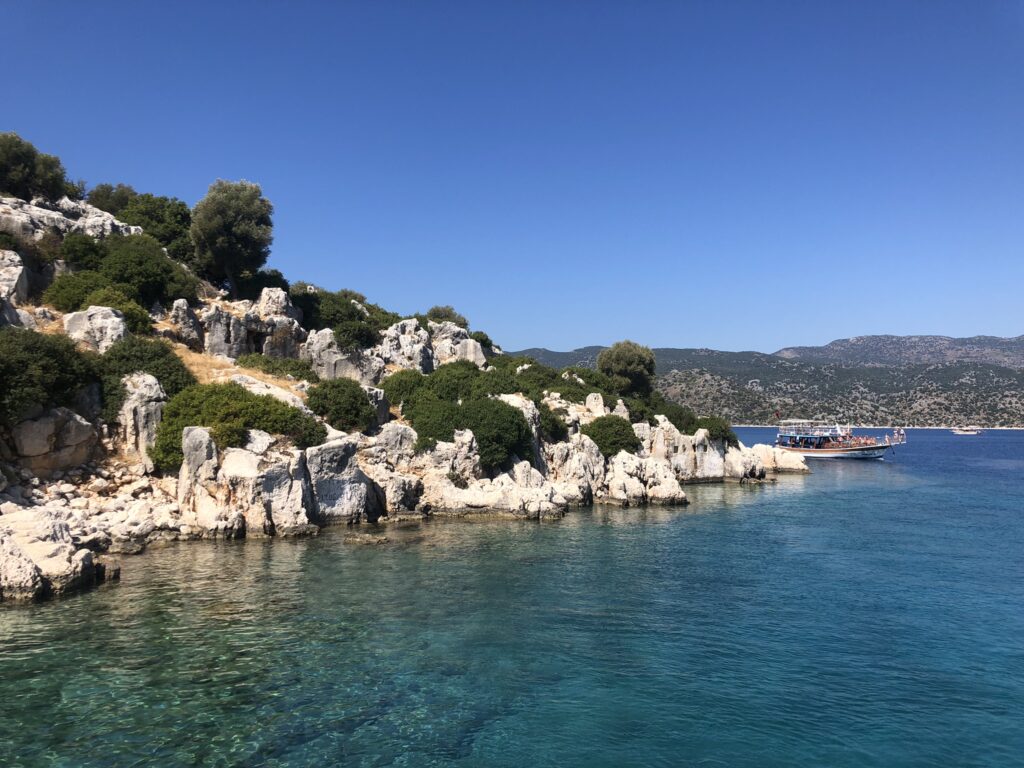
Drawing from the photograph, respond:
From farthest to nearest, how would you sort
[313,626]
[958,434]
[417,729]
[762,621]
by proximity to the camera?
1. [958,434]
2. [762,621]
3. [313,626]
4. [417,729]

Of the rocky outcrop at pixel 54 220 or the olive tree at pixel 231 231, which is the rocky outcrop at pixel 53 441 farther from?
the olive tree at pixel 231 231

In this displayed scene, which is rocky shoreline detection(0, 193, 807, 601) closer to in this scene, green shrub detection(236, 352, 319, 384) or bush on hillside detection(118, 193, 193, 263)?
green shrub detection(236, 352, 319, 384)

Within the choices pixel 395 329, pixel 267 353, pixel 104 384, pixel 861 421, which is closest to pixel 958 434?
pixel 861 421

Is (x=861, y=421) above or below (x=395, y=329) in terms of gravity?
below

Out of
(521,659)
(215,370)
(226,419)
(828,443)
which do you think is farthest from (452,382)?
(828,443)

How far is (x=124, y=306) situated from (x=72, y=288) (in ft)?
10.8

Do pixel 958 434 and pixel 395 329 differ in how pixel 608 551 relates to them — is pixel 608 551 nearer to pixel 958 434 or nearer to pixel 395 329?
pixel 395 329

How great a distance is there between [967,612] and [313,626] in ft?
64.9

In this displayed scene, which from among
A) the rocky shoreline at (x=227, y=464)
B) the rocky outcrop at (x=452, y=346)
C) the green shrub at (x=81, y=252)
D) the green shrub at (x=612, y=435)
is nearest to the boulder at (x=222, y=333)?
the rocky shoreline at (x=227, y=464)

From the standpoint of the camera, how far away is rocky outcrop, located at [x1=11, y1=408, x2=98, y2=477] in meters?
26.8

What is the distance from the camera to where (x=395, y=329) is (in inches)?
2093

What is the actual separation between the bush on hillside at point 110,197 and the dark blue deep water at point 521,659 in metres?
41.4

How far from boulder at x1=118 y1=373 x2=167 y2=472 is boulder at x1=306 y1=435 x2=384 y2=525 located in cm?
722

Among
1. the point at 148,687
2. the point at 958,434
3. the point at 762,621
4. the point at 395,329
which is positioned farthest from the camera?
the point at 958,434
